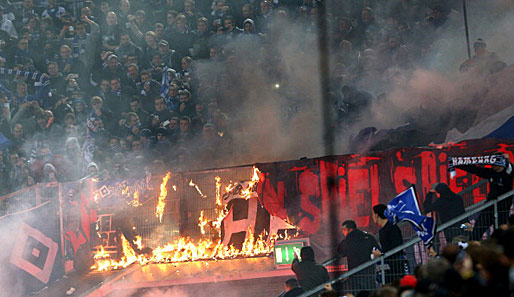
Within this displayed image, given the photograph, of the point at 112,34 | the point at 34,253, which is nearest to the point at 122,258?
the point at 34,253

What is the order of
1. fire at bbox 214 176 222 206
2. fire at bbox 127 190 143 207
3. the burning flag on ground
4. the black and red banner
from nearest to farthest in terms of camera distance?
the black and red banner
fire at bbox 214 176 222 206
the burning flag on ground
fire at bbox 127 190 143 207

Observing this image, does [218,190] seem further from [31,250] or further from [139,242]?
[31,250]

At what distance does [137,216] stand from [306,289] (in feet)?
12.4

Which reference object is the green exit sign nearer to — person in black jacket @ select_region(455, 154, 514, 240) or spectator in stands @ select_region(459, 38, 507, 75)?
person in black jacket @ select_region(455, 154, 514, 240)

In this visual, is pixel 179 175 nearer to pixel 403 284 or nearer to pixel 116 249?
pixel 116 249

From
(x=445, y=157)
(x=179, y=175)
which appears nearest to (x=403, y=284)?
(x=445, y=157)

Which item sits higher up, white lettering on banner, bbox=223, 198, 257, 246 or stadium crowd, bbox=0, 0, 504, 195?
stadium crowd, bbox=0, 0, 504, 195

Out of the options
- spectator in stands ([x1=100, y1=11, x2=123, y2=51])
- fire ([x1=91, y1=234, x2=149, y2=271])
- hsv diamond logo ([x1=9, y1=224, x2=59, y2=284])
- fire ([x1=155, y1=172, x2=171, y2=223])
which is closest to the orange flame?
fire ([x1=155, y1=172, x2=171, y2=223])

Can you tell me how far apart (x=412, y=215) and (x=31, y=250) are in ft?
19.8

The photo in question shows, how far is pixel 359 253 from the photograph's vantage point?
7652 millimetres

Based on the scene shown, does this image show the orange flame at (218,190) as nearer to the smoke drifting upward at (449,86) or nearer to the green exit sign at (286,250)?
the green exit sign at (286,250)

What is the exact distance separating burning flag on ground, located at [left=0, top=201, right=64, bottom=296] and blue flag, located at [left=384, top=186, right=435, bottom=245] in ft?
18.1

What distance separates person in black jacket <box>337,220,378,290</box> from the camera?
297 inches

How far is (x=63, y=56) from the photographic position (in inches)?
522
